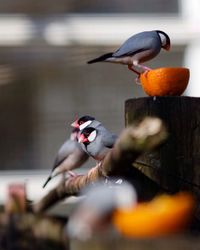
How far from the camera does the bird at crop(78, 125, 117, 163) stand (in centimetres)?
172

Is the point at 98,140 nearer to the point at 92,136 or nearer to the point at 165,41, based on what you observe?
the point at 92,136

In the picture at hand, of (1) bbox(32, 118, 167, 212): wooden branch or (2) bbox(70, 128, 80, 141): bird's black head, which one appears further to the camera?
(2) bbox(70, 128, 80, 141): bird's black head

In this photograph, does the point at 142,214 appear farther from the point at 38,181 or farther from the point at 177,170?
the point at 38,181

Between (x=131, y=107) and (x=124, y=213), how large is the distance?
444 mm

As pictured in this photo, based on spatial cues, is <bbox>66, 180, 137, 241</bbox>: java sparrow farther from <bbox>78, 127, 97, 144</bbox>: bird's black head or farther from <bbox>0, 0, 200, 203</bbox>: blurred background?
<bbox>0, 0, 200, 203</bbox>: blurred background

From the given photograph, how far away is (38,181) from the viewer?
274 centimetres

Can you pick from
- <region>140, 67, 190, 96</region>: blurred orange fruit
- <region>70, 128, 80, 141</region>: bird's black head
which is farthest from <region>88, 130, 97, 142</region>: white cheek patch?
<region>70, 128, 80, 141</region>: bird's black head

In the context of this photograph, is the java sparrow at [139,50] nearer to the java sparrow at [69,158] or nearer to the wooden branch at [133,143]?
the java sparrow at [69,158]

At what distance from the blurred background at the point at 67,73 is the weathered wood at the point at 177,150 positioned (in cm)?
164

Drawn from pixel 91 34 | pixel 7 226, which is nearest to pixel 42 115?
pixel 91 34

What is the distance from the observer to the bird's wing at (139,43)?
1.77 metres

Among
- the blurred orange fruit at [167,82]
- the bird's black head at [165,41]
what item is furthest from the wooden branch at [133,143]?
the bird's black head at [165,41]

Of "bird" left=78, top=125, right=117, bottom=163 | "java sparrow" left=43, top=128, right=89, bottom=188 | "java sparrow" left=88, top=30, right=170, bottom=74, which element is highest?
"java sparrow" left=88, top=30, right=170, bottom=74

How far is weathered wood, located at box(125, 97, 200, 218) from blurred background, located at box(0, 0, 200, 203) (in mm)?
1639
